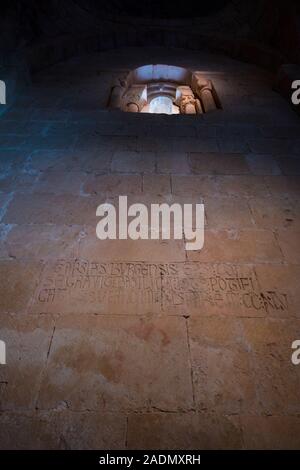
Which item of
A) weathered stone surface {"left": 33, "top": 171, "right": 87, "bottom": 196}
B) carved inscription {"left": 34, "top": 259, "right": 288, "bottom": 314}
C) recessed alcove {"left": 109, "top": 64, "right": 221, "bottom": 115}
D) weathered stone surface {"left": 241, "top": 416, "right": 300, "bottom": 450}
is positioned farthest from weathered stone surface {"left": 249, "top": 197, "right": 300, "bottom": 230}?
recessed alcove {"left": 109, "top": 64, "right": 221, "bottom": 115}

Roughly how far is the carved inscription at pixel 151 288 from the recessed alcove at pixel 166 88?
399 cm

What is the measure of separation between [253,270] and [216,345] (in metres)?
0.77

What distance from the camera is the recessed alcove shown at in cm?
530

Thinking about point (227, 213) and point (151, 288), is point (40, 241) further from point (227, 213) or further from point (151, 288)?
point (227, 213)

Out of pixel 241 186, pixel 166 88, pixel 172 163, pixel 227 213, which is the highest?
pixel 166 88

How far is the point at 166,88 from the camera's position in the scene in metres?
6.02

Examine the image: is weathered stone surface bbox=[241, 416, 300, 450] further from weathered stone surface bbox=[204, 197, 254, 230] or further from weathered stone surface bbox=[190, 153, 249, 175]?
weathered stone surface bbox=[190, 153, 249, 175]

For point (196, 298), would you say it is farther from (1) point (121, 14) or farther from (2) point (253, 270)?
(1) point (121, 14)

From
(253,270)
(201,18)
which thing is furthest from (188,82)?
(253,270)

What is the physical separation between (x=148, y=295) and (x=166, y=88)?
5.54 meters

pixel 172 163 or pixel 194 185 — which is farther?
pixel 172 163

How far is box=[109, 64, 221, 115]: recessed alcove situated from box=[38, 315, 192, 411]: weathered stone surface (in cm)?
456

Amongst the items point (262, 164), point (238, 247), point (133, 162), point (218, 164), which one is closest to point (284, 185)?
point (262, 164)

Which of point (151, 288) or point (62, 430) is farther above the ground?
point (151, 288)
